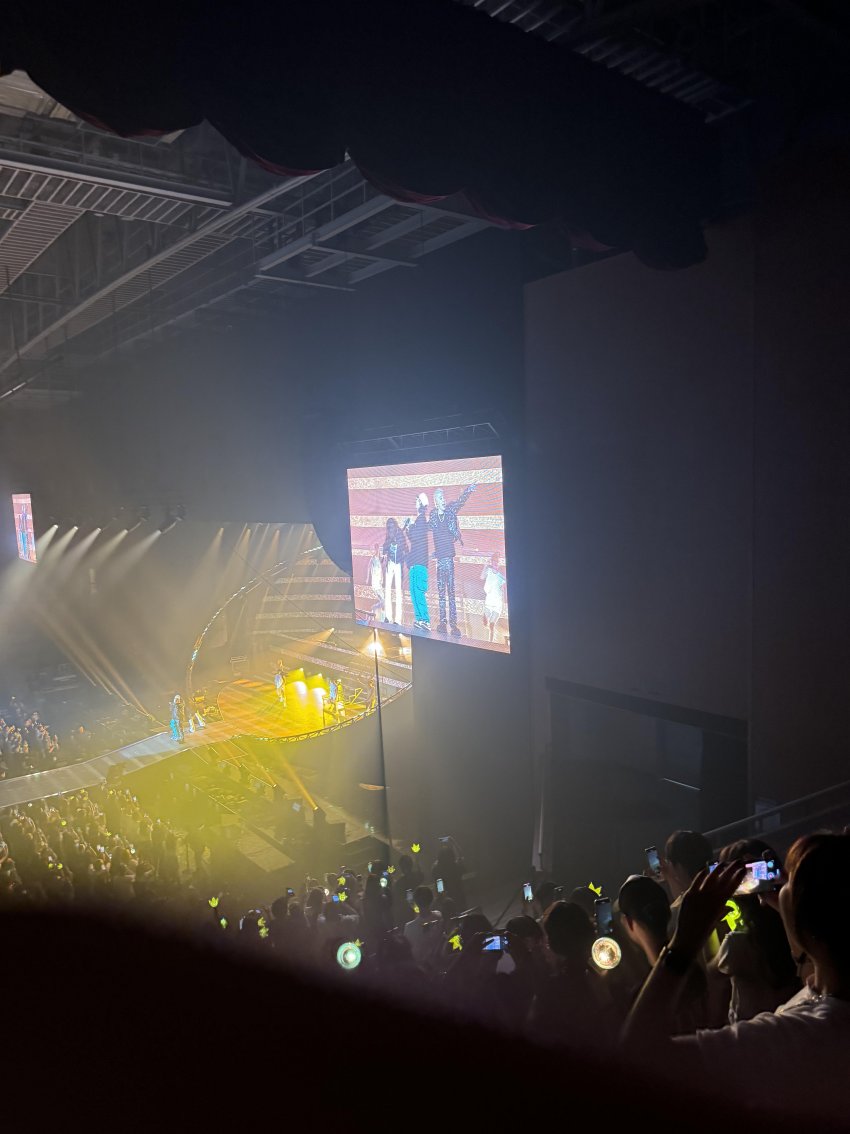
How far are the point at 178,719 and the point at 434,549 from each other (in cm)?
888

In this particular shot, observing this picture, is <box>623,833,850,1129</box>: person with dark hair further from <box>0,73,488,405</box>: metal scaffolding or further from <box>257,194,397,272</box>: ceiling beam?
<box>257,194,397,272</box>: ceiling beam

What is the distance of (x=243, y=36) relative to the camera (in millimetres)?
3004

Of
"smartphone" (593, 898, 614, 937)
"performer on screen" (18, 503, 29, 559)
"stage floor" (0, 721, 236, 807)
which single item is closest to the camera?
"smartphone" (593, 898, 614, 937)

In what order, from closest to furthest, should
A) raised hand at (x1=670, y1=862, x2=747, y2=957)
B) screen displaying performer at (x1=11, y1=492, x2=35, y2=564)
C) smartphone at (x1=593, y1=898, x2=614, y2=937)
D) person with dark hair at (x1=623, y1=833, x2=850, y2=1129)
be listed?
person with dark hair at (x1=623, y1=833, x2=850, y2=1129) → raised hand at (x1=670, y1=862, x2=747, y2=957) → smartphone at (x1=593, y1=898, x2=614, y2=937) → screen displaying performer at (x1=11, y1=492, x2=35, y2=564)

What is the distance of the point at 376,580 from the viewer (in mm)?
8211

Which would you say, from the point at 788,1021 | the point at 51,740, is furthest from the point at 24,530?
the point at 788,1021

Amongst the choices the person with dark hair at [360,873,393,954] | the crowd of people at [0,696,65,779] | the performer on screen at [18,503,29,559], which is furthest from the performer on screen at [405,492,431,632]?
the performer on screen at [18,503,29,559]

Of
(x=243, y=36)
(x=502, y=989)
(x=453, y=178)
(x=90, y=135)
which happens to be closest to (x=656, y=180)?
(x=453, y=178)

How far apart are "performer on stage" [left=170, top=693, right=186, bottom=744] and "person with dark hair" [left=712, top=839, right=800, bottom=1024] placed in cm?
1206

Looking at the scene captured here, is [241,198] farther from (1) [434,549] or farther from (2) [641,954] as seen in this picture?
(2) [641,954]

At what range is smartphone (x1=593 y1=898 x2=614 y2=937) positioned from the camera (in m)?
2.78

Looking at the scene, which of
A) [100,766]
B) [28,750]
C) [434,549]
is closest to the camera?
[434,549]

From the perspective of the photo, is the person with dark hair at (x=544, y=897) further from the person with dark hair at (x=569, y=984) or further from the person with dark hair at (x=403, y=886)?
the person with dark hair at (x=569, y=984)

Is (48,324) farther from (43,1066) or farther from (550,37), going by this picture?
(43,1066)
